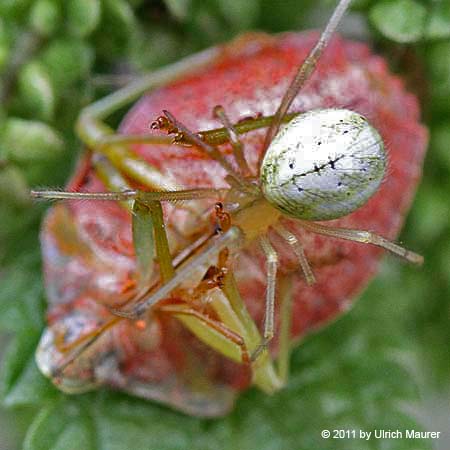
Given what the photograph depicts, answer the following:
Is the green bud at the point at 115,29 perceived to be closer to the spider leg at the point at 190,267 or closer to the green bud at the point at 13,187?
the green bud at the point at 13,187

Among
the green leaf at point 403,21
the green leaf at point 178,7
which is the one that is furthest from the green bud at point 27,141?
the green leaf at point 403,21

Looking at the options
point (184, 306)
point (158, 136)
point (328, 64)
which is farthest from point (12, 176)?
point (328, 64)

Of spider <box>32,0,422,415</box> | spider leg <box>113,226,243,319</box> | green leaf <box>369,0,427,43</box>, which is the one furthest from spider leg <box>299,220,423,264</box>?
green leaf <box>369,0,427,43</box>

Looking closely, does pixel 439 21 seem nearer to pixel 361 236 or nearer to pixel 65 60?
pixel 361 236

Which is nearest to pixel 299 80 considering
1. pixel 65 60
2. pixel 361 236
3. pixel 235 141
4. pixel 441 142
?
→ pixel 235 141

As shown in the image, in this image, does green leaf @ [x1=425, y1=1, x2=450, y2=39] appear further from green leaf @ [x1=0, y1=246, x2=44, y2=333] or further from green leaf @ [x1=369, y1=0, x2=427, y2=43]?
green leaf @ [x1=0, y1=246, x2=44, y2=333]
